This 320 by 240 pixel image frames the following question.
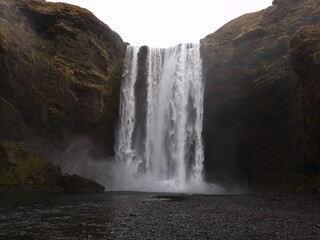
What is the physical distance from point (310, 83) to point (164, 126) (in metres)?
20.5

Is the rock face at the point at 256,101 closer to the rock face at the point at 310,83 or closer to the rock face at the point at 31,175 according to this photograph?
the rock face at the point at 310,83

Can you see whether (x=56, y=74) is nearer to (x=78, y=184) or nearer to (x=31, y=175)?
(x=31, y=175)

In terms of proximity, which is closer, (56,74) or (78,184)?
(78,184)

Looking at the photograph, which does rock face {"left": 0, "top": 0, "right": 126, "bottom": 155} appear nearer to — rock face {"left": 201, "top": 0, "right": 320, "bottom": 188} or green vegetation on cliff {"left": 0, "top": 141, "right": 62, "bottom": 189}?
green vegetation on cliff {"left": 0, "top": 141, "right": 62, "bottom": 189}

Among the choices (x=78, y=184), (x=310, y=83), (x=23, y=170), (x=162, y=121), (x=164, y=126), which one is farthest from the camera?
(x=162, y=121)

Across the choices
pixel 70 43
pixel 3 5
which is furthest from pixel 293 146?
pixel 3 5

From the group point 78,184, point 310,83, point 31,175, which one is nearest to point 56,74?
point 31,175

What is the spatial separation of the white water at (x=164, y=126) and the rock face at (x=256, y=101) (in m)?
2.19

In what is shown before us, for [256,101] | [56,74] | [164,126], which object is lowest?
[164,126]

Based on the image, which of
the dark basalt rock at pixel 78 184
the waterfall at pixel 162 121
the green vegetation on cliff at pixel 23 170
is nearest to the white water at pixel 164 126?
the waterfall at pixel 162 121

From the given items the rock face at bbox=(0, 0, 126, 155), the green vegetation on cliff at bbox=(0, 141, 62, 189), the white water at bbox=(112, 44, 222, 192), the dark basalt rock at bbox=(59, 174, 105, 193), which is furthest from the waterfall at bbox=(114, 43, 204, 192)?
the green vegetation on cliff at bbox=(0, 141, 62, 189)

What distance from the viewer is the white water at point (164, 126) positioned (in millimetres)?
39719

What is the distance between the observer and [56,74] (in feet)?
126

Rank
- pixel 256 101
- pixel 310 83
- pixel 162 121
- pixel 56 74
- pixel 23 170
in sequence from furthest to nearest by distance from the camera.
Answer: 1. pixel 162 121
2. pixel 56 74
3. pixel 256 101
4. pixel 23 170
5. pixel 310 83
